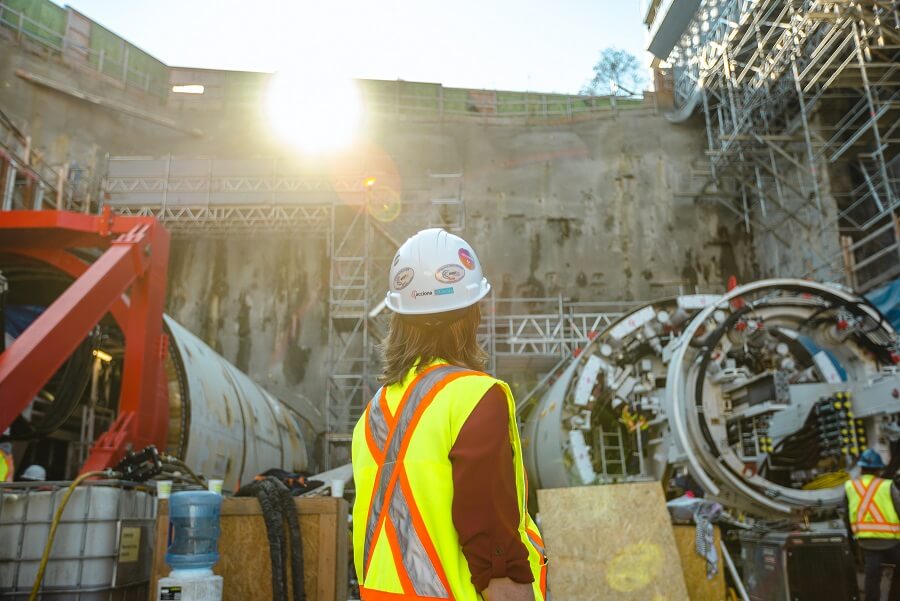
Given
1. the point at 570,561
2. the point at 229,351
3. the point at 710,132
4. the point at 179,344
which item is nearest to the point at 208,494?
the point at 570,561

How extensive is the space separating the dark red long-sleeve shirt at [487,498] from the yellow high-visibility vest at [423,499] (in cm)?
5

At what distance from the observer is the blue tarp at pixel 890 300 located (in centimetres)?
1316

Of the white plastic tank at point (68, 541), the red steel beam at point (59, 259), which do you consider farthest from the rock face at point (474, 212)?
the white plastic tank at point (68, 541)

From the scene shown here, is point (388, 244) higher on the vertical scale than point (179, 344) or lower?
higher

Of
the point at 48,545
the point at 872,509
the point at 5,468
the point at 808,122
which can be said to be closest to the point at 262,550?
the point at 48,545

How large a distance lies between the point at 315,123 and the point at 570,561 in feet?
57.8

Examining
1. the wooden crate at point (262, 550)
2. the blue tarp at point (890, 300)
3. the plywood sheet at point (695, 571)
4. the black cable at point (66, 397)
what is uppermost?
the blue tarp at point (890, 300)

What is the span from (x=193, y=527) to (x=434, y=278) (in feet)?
8.87

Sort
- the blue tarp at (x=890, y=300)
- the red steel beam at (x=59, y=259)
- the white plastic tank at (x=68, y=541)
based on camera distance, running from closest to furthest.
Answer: the white plastic tank at (x=68, y=541) → the red steel beam at (x=59, y=259) → the blue tarp at (x=890, y=300)

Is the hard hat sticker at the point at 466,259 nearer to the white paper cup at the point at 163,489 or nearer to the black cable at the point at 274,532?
the black cable at the point at 274,532

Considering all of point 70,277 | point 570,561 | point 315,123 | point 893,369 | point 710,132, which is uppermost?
point 315,123

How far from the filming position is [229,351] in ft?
62.1

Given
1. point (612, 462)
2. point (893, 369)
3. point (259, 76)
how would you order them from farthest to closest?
point (259, 76), point (612, 462), point (893, 369)

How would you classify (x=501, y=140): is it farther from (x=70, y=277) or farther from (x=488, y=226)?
(x=70, y=277)
